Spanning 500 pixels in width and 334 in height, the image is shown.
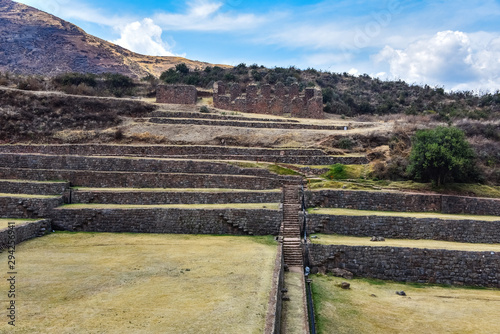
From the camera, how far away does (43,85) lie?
123 ft

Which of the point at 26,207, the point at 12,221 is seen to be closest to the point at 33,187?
the point at 26,207

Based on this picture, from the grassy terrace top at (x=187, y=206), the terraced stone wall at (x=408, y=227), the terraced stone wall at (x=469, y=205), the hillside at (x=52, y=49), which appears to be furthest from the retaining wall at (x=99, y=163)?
the hillside at (x=52, y=49)

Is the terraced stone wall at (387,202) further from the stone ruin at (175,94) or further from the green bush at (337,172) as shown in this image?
the stone ruin at (175,94)

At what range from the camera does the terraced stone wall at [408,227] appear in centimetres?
1769

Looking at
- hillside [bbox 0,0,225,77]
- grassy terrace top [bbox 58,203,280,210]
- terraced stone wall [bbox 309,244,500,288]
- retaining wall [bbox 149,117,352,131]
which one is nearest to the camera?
terraced stone wall [bbox 309,244,500,288]

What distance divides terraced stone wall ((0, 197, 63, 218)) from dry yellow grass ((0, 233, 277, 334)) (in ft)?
7.44

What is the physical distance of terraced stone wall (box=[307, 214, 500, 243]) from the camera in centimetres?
1769

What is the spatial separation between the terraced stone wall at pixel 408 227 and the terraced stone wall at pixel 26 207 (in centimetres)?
1187

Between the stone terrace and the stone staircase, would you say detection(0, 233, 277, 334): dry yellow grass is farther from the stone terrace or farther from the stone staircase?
the stone terrace

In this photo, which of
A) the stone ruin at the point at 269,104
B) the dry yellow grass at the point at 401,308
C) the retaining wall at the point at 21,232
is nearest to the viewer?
the dry yellow grass at the point at 401,308

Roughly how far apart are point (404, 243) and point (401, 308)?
459cm

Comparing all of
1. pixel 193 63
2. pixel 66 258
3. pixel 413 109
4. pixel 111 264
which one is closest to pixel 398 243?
pixel 111 264

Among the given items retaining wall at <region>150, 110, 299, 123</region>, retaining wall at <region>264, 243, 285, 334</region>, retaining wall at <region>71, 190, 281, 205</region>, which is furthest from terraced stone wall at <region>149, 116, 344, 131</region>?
retaining wall at <region>264, 243, 285, 334</region>

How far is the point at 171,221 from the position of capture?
60.4ft
